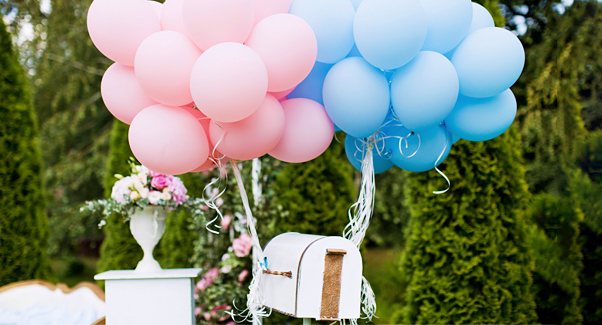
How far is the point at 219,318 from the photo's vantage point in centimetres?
319

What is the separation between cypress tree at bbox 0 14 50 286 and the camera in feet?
12.1

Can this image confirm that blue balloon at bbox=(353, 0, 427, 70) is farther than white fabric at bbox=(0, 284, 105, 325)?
No

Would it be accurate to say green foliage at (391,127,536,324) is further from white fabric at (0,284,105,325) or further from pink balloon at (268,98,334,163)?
white fabric at (0,284,105,325)

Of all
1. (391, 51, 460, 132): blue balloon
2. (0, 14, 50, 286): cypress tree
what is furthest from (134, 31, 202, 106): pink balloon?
(0, 14, 50, 286): cypress tree

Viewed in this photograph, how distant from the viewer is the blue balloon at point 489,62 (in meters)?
1.55

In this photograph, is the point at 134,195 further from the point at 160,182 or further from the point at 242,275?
the point at 242,275

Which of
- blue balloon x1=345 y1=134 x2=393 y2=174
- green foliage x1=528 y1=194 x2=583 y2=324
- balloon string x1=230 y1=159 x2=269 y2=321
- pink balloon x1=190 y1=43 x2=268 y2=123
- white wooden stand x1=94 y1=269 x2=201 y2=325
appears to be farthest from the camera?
green foliage x1=528 y1=194 x2=583 y2=324

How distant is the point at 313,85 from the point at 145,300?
1.39m

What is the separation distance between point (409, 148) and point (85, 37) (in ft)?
21.9

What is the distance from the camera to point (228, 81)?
125 cm

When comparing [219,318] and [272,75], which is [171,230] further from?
[272,75]

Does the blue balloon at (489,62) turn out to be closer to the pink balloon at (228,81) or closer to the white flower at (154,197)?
the pink balloon at (228,81)

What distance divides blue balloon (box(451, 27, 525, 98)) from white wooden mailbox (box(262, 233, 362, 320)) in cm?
79

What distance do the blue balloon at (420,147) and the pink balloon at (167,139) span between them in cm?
86
